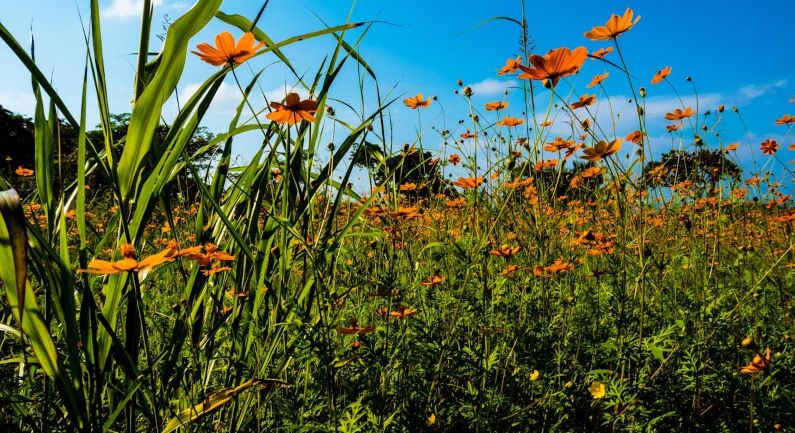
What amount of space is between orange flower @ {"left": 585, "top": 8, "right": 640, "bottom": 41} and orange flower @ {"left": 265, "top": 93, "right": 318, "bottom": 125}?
0.76 m

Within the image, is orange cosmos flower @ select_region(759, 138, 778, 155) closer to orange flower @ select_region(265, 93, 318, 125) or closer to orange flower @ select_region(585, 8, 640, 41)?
orange flower @ select_region(585, 8, 640, 41)

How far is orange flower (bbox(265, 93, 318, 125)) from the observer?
0.92 metres

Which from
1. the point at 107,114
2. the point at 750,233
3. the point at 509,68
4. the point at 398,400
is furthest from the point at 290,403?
the point at 750,233

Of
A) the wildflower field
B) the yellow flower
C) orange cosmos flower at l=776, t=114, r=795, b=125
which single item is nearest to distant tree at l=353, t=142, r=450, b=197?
the wildflower field

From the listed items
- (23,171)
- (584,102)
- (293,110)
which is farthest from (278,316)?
(23,171)

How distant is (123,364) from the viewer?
30.5 inches

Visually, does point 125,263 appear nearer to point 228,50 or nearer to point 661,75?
point 228,50

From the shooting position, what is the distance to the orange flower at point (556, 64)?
1.00 metres

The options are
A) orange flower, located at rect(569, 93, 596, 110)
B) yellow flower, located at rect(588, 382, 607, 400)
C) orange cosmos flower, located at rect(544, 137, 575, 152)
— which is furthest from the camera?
orange cosmos flower, located at rect(544, 137, 575, 152)

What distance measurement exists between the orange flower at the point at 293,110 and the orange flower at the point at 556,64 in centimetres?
44

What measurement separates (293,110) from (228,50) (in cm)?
16

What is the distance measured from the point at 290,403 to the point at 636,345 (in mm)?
813

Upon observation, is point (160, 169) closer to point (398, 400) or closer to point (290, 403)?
point (290, 403)

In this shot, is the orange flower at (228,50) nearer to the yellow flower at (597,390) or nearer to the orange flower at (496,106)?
the yellow flower at (597,390)
